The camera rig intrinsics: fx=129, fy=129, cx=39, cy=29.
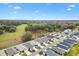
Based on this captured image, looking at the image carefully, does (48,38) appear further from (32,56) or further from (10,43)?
(10,43)

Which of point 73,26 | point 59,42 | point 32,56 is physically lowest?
point 32,56

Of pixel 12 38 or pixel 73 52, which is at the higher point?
pixel 12 38

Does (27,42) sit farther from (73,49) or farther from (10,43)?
(73,49)

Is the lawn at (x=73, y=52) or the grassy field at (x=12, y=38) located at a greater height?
the grassy field at (x=12, y=38)

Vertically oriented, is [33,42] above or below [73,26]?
below

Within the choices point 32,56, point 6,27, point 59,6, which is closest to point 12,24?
point 6,27

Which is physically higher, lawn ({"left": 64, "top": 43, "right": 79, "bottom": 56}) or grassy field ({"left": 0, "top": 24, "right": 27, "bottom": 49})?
grassy field ({"left": 0, "top": 24, "right": 27, "bottom": 49})

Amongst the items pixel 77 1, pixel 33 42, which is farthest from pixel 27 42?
pixel 77 1
